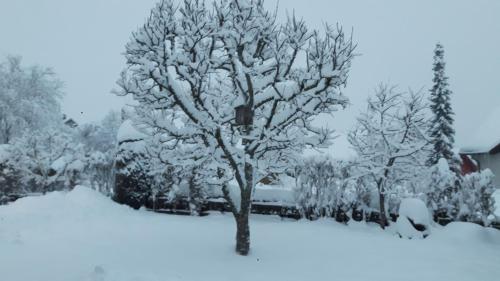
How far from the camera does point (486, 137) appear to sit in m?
28.2

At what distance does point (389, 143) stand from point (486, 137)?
18.5 meters

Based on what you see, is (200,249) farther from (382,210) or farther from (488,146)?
(488,146)

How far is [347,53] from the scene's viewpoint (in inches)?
320

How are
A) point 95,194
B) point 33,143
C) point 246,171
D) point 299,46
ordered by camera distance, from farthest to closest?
point 33,143 → point 95,194 → point 246,171 → point 299,46

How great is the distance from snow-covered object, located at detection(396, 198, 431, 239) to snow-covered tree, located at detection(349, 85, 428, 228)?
3.70 feet

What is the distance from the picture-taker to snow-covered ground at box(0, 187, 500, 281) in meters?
6.82

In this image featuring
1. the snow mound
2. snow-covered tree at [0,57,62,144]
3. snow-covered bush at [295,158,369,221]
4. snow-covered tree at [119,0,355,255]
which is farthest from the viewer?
snow-covered tree at [0,57,62,144]

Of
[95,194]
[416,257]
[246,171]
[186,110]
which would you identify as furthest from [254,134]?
[95,194]

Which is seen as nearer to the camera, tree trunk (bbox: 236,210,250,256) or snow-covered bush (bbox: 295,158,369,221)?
tree trunk (bbox: 236,210,250,256)

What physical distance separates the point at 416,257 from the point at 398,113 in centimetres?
720

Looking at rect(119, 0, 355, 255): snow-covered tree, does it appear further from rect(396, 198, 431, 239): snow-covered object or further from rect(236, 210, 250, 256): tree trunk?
rect(396, 198, 431, 239): snow-covered object

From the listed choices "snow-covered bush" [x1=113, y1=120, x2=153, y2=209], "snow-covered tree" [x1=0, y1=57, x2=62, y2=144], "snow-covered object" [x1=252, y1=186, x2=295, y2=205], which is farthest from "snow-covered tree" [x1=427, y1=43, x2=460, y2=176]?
"snow-covered tree" [x1=0, y1=57, x2=62, y2=144]

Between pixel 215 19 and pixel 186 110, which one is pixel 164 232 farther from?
pixel 215 19

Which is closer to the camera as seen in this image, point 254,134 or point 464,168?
point 254,134
